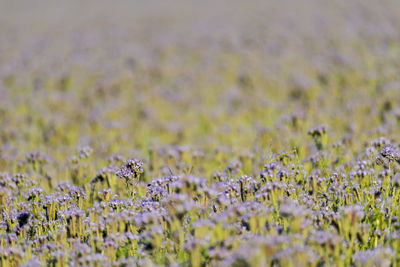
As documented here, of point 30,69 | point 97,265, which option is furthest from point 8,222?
point 30,69

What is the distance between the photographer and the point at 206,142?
7562mm

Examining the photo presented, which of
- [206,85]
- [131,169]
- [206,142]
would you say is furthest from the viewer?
[206,85]

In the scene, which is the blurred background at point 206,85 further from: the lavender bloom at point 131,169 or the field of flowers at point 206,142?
the lavender bloom at point 131,169

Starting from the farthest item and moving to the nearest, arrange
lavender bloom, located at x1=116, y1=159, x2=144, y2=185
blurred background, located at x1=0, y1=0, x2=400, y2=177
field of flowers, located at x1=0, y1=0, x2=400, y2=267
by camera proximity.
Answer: blurred background, located at x1=0, y1=0, x2=400, y2=177 → lavender bloom, located at x1=116, y1=159, x2=144, y2=185 → field of flowers, located at x1=0, y1=0, x2=400, y2=267

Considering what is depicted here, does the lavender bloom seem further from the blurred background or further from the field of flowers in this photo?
the blurred background

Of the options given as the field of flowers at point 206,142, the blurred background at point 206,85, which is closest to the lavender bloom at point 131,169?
the field of flowers at point 206,142

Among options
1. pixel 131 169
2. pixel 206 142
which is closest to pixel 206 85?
pixel 206 142

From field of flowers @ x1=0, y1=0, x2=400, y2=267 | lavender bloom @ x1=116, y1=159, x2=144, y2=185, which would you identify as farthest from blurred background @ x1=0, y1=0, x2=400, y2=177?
lavender bloom @ x1=116, y1=159, x2=144, y2=185

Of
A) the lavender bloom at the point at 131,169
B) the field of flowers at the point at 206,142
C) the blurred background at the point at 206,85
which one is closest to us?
the field of flowers at the point at 206,142

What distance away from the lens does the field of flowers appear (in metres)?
3.04

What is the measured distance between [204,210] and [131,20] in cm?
2259

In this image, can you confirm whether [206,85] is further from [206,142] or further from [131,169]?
[131,169]

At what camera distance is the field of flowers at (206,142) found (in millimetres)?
3037

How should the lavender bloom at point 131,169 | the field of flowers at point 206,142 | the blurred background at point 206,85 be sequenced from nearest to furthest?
the field of flowers at point 206,142
the lavender bloom at point 131,169
the blurred background at point 206,85
